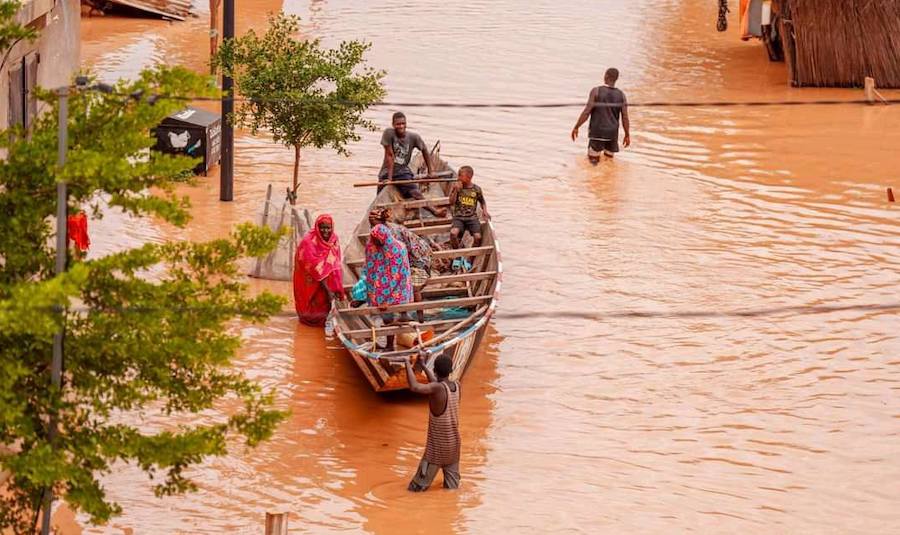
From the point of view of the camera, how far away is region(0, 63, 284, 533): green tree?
27.9 feet

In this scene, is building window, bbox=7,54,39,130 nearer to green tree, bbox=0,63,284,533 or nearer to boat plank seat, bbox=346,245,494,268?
boat plank seat, bbox=346,245,494,268

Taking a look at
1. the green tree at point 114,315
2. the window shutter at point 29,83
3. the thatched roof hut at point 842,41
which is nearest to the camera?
the green tree at point 114,315

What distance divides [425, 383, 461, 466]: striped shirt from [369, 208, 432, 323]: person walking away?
295 cm

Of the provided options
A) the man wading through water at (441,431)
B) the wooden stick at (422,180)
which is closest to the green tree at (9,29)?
the man wading through water at (441,431)

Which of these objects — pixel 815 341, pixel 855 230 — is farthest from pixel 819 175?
pixel 815 341

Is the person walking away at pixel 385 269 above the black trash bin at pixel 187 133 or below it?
below

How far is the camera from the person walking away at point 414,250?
1480cm

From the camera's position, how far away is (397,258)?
560 inches

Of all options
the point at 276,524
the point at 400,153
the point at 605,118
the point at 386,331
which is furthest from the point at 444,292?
the point at 605,118

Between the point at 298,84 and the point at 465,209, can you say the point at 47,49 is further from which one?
the point at 465,209

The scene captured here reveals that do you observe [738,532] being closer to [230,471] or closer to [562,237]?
[230,471]

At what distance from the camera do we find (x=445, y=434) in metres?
11.9

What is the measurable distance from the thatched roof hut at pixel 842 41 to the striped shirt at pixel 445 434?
15618mm

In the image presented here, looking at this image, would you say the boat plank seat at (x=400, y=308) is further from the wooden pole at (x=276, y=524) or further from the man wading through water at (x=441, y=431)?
the wooden pole at (x=276, y=524)
